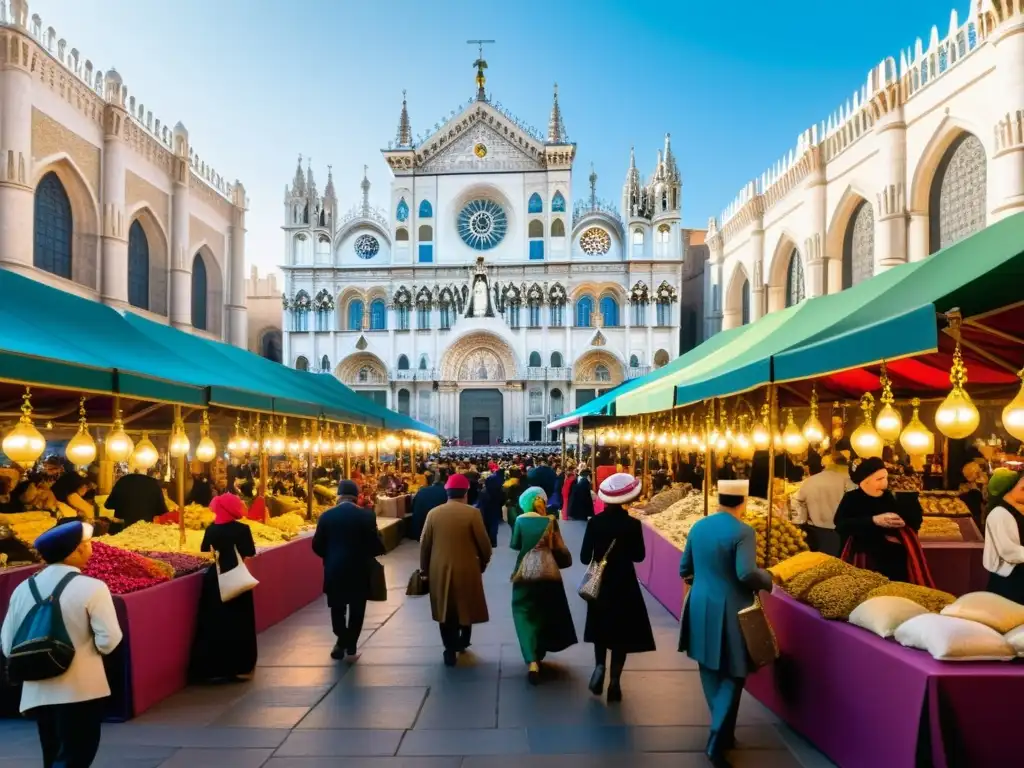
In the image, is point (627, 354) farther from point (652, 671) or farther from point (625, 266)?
point (652, 671)

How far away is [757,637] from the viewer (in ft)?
15.9

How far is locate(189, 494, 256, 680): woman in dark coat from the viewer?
6582 mm

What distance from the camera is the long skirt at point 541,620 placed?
6.77 metres

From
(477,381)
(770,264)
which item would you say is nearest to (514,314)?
(477,381)

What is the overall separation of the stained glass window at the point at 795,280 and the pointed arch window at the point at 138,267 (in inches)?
975

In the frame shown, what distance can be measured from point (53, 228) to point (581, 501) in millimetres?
18201

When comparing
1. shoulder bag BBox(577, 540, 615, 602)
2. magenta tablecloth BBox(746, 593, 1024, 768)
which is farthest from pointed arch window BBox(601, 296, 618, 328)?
magenta tablecloth BBox(746, 593, 1024, 768)

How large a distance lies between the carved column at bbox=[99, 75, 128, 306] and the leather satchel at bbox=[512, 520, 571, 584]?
23630mm

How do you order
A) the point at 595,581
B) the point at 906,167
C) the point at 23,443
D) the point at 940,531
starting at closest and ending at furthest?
the point at 595,581
the point at 23,443
the point at 940,531
the point at 906,167

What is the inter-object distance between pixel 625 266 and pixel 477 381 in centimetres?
1130

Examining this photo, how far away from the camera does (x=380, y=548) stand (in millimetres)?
7598

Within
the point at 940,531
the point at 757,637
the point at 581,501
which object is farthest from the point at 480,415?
the point at 757,637

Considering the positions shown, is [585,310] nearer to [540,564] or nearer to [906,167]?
[906,167]

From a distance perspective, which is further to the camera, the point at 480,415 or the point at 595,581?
the point at 480,415
